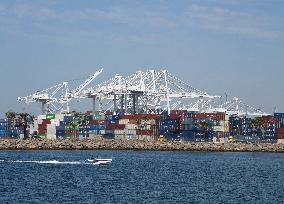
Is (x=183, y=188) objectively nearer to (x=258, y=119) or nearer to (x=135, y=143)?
(x=135, y=143)

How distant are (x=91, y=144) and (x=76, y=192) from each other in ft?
231

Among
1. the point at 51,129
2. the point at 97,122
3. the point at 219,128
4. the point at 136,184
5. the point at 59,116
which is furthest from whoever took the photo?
the point at 59,116

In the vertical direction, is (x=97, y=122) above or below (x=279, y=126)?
above

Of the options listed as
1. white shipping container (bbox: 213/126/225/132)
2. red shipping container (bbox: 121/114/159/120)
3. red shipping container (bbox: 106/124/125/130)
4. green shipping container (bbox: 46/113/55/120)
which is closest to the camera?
red shipping container (bbox: 121/114/159/120)

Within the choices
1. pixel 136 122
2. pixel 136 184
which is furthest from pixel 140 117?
pixel 136 184

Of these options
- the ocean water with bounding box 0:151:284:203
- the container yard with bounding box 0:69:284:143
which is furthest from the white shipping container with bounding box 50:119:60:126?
the ocean water with bounding box 0:151:284:203

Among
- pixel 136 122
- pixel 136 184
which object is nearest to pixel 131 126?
pixel 136 122

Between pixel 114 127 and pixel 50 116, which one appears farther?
pixel 50 116

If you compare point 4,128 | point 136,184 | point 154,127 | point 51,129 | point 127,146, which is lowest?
point 136,184

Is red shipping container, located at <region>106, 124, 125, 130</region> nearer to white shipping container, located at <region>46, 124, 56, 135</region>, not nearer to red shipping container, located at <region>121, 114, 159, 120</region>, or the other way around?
red shipping container, located at <region>121, 114, 159, 120</region>

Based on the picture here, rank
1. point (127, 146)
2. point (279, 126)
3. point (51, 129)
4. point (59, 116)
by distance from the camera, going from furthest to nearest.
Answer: point (59, 116) → point (51, 129) → point (279, 126) → point (127, 146)

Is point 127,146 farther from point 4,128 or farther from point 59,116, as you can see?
point 4,128

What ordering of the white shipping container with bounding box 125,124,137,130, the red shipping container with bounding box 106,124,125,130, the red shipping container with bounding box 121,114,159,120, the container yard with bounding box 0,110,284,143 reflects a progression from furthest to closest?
1. the red shipping container with bounding box 106,124,125,130
2. the white shipping container with bounding box 125,124,137,130
3. the red shipping container with bounding box 121,114,159,120
4. the container yard with bounding box 0,110,284,143

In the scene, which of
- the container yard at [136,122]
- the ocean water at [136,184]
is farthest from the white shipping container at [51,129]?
the ocean water at [136,184]
